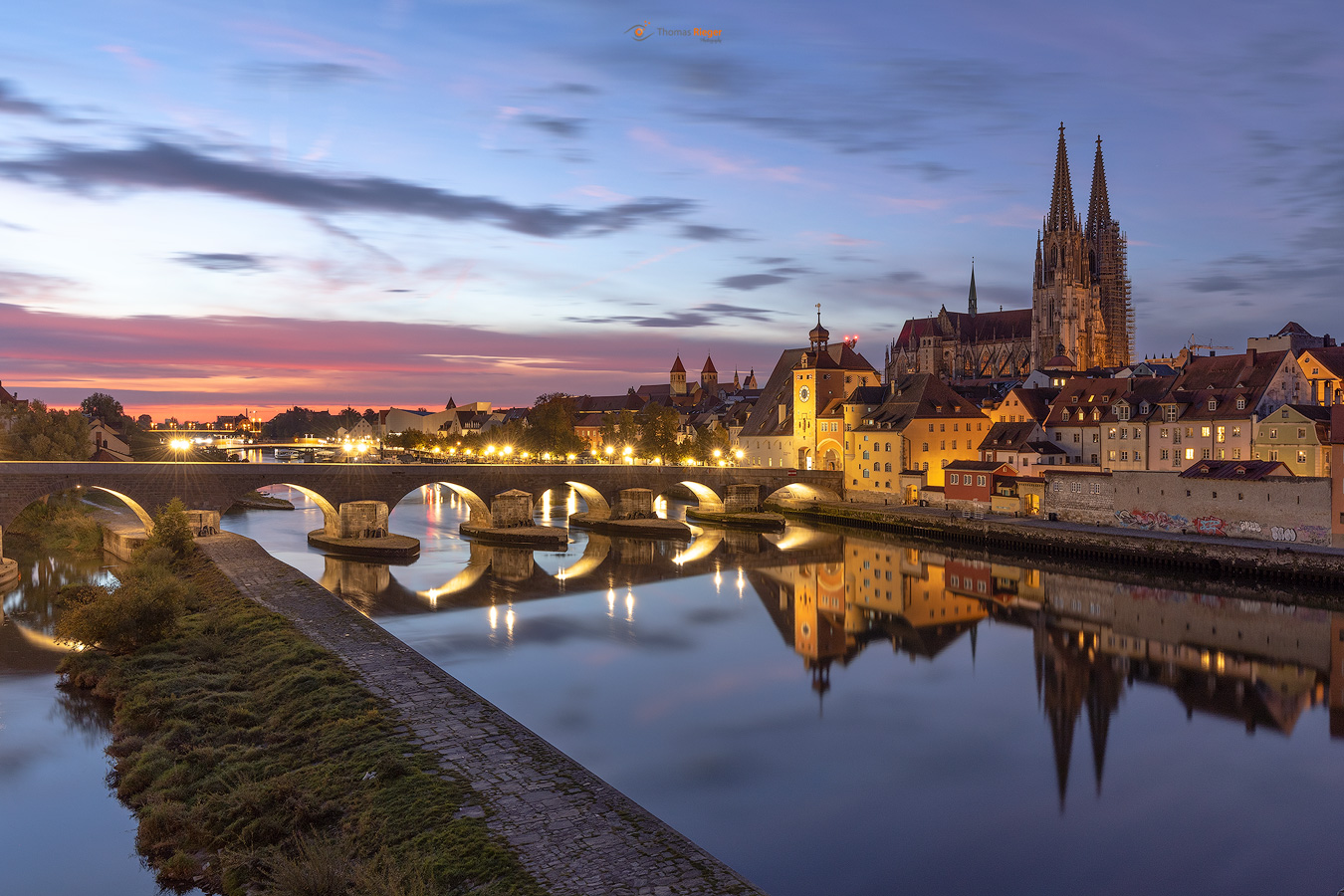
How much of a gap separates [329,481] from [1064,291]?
93228mm

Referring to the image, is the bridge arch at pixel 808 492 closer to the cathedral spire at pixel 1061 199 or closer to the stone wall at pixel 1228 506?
the stone wall at pixel 1228 506

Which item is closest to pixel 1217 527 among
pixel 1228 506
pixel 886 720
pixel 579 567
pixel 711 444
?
pixel 1228 506

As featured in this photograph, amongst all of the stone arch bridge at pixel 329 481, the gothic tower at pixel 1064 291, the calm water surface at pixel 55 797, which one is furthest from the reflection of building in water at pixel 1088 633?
the gothic tower at pixel 1064 291

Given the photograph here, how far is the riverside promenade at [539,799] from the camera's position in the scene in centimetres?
1116

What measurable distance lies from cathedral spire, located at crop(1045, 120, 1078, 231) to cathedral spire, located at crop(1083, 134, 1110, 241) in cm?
501

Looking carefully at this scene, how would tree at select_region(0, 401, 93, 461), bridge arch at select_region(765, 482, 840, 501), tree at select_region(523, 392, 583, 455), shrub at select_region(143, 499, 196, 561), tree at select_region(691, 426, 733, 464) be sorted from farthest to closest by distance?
tree at select_region(691, 426, 733, 464) → tree at select_region(523, 392, 583, 455) → bridge arch at select_region(765, 482, 840, 501) → tree at select_region(0, 401, 93, 461) → shrub at select_region(143, 499, 196, 561)

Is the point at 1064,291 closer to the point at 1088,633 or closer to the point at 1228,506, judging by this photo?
the point at 1228,506

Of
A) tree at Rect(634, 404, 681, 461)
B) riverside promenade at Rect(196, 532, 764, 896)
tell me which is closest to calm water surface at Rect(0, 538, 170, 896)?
riverside promenade at Rect(196, 532, 764, 896)

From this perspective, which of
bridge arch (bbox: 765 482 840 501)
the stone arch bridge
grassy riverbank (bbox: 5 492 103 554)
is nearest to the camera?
the stone arch bridge

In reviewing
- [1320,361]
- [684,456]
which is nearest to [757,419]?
[684,456]

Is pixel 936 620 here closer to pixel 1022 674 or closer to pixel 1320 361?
pixel 1022 674

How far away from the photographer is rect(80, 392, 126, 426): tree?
104 meters

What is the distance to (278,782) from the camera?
14.0 metres

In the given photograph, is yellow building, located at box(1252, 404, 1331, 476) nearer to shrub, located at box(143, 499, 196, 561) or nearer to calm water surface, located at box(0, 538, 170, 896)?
calm water surface, located at box(0, 538, 170, 896)
